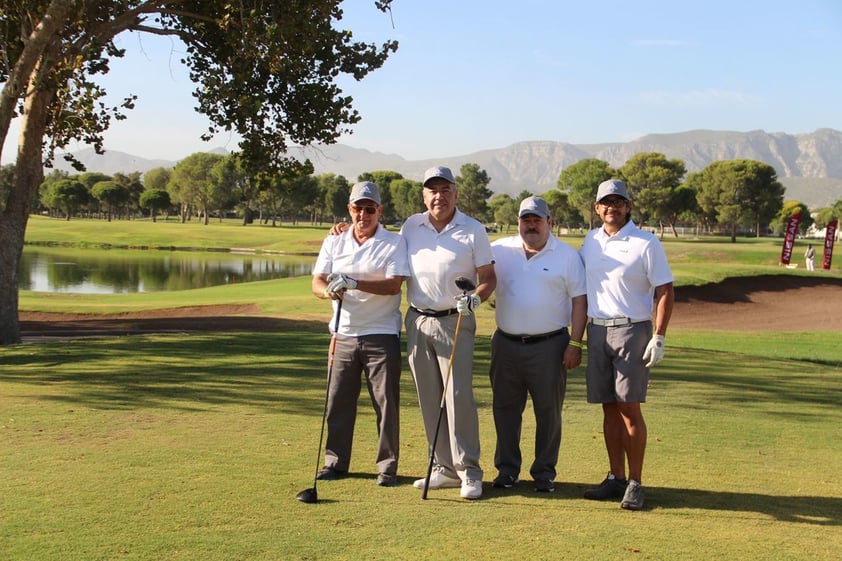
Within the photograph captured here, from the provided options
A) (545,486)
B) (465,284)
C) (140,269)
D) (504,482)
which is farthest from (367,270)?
(140,269)

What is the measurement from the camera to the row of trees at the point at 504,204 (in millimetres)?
114188

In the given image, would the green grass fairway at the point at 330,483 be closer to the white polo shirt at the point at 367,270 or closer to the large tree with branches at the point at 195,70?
the white polo shirt at the point at 367,270

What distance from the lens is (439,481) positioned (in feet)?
22.2

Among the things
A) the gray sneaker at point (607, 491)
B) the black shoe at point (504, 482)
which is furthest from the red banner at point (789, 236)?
the black shoe at point (504, 482)

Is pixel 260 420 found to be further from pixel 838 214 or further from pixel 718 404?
pixel 838 214

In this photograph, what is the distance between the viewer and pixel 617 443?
6.89 metres

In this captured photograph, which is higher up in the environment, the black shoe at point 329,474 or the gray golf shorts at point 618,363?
the gray golf shorts at point 618,363

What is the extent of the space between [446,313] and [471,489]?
55.1 inches

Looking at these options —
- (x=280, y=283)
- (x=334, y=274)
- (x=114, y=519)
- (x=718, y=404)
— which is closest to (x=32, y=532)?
(x=114, y=519)

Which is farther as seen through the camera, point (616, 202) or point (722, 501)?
point (616, 202)

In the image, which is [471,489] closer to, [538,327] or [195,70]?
[538,327]

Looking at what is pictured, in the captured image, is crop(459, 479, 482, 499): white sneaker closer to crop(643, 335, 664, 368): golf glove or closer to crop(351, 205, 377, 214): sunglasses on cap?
crop(643, 335, 664, 368): golf glove

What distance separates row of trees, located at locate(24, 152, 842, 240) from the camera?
114188mm

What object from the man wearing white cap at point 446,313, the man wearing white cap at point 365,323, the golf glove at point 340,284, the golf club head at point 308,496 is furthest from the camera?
the man wearing white cap at point 365,323
